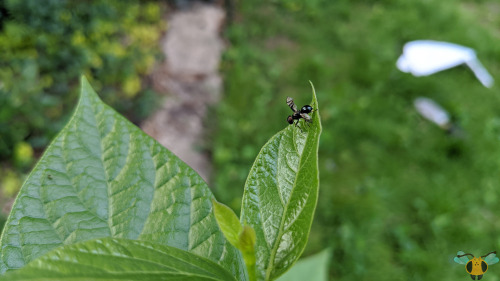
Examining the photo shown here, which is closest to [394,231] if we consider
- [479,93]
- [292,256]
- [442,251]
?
[442,251]

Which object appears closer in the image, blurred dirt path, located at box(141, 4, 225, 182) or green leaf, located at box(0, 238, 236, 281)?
green leaf, located at box(0, 238, 236, 281)

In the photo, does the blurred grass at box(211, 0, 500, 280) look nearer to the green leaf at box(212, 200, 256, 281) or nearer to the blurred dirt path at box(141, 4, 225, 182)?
the blurred dirt path at box(141, 4, 225, 182)

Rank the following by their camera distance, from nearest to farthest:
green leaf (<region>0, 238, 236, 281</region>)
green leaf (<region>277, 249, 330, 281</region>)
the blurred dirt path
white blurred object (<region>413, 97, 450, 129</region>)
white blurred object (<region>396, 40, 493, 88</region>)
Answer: green leaf (<region>0, 238, 236, 281</region>) < green leaf (<region>277, 249, 330, 281</region>) < the blurred dirt path < white blurred object (<region>413, 97, 450, 129</region>) < white blurred object (<region>396, 40, 493, 88</region>)

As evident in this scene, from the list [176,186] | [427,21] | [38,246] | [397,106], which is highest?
[427,21]

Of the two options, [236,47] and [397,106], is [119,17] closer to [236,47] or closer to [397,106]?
[236,47]

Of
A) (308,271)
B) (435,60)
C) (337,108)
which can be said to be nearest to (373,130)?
(337,108)

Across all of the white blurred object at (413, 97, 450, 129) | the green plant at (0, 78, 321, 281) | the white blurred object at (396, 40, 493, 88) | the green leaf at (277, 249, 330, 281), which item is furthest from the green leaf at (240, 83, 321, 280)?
the white blurred object at (396, 40, 493, 88)

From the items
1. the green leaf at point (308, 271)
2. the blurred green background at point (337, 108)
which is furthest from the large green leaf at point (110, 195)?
the blurred green background at point (337, 108)
